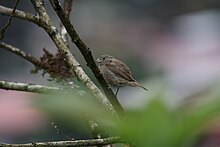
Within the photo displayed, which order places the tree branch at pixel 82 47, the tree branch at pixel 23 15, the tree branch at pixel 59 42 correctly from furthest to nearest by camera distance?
1. the tree branch at pixel 23 15
2. the tree branch at pixel 59 42
3. the tree branch at pixel 82 47

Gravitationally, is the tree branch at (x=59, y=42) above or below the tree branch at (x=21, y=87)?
above

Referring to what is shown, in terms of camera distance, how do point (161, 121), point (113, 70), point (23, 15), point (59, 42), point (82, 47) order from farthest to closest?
point (113, 70) → point (23, 15) → point (59, 42) → point (82, 47) → point (161, 121)

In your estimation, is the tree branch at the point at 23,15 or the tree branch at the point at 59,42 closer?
the tree branch at the point at 59,42

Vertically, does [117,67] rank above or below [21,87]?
above

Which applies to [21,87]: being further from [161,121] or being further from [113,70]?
[161,121]

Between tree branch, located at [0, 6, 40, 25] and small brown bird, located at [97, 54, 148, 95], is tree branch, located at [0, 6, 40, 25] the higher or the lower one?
the higher one

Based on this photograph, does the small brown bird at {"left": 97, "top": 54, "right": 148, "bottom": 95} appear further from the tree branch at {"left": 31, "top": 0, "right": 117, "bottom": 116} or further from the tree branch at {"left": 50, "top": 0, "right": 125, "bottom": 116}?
the tree branch at {"left": 50, "top": 0, "right": 125, "bottom": 116}

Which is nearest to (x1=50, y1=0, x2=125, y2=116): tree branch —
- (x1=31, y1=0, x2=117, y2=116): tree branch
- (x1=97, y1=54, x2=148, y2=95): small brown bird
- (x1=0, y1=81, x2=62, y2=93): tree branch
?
(x1=31, y1=0, x2=117, y2=116): tree branch

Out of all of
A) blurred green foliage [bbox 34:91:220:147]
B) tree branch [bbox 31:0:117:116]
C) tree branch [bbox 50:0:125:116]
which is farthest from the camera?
tree branch [bbox 31:0:117:116]

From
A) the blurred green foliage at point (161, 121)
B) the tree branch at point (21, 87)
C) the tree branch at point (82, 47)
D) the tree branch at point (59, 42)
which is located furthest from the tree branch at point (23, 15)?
the blurred green foliage at point (161, 121)

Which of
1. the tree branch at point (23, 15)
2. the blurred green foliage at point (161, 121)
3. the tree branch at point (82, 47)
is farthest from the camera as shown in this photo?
the tree branch at point (23, 15)

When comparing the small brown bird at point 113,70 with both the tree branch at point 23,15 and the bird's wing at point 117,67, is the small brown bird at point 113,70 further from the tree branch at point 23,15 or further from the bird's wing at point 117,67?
the tree branch at point 23,15

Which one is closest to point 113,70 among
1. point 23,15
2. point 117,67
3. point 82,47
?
point 117,67
